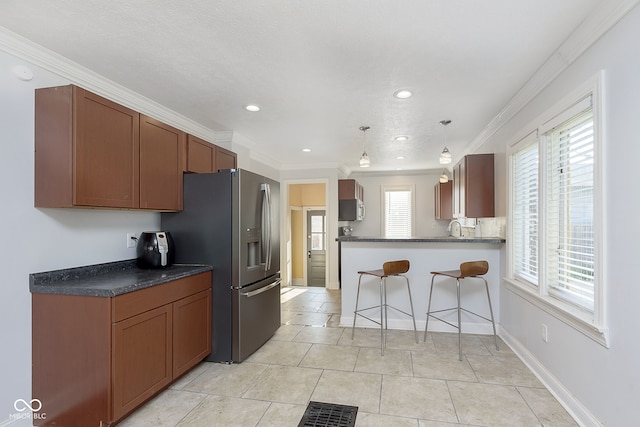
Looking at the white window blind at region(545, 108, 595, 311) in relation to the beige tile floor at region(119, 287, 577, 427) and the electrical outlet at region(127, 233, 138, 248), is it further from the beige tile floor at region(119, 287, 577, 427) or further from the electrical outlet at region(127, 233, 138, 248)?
the electrical outlet at region(127, 233, 138, 248)

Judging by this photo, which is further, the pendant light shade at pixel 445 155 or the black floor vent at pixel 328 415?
the pendant light shade at pixel 445 155

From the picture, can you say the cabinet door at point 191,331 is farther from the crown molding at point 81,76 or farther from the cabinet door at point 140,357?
the crown molding at point 81,76

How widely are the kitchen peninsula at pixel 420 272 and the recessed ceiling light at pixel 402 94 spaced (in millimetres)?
1607

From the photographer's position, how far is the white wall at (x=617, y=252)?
63.4 inches

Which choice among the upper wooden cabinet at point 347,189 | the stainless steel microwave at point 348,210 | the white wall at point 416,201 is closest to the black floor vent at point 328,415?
the stainless steel microwave at point 348,210

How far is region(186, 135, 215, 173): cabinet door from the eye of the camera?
3215 mm

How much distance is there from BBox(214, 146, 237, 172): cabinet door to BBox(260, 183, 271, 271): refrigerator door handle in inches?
28.0

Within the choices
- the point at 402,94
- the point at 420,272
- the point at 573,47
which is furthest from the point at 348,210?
the point at 573,47

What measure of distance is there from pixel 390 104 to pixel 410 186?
4442 millimetres

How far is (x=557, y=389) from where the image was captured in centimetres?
233

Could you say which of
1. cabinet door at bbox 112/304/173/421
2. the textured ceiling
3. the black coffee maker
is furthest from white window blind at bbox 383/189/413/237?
cabinet door at bbox 112/304/173/421

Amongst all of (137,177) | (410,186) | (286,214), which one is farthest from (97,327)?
Result: (410,186)

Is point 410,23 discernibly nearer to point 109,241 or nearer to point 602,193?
point 602,193

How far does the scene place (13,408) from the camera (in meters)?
1.99
